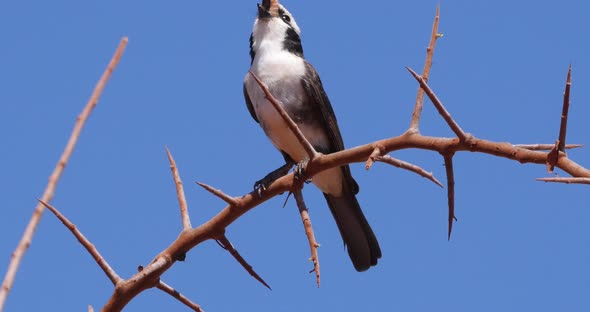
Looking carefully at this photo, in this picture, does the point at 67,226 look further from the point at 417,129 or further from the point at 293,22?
the point at 293,22

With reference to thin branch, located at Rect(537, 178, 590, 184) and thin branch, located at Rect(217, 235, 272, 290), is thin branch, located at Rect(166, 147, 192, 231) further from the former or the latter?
thin branch, located at Rect(537, 178, 590, 184)

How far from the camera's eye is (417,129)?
10.2 ft

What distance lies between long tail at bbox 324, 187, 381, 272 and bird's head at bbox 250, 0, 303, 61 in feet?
4.68

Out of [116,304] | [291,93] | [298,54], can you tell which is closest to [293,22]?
[298,54]

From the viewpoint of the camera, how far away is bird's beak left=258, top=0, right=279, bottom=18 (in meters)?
7.12

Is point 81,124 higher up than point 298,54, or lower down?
lower down

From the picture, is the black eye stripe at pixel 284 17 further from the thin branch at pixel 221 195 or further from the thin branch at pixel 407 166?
the thin branch at pixel 407 166

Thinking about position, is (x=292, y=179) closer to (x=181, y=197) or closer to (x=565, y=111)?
(x=181, y=197)

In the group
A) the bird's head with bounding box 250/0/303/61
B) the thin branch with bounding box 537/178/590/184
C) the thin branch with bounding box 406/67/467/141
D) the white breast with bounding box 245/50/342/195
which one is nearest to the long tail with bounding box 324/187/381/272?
the white breast with bounding box 245/50/342/195

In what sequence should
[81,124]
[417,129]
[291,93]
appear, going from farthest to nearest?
[291,93]
[417,129]
[81,124]

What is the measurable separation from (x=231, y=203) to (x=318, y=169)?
0.38 metres

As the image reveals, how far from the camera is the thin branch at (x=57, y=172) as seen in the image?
198 centimetres

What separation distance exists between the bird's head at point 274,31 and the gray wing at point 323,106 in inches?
17.4

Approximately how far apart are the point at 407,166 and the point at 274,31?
13.3 feet
